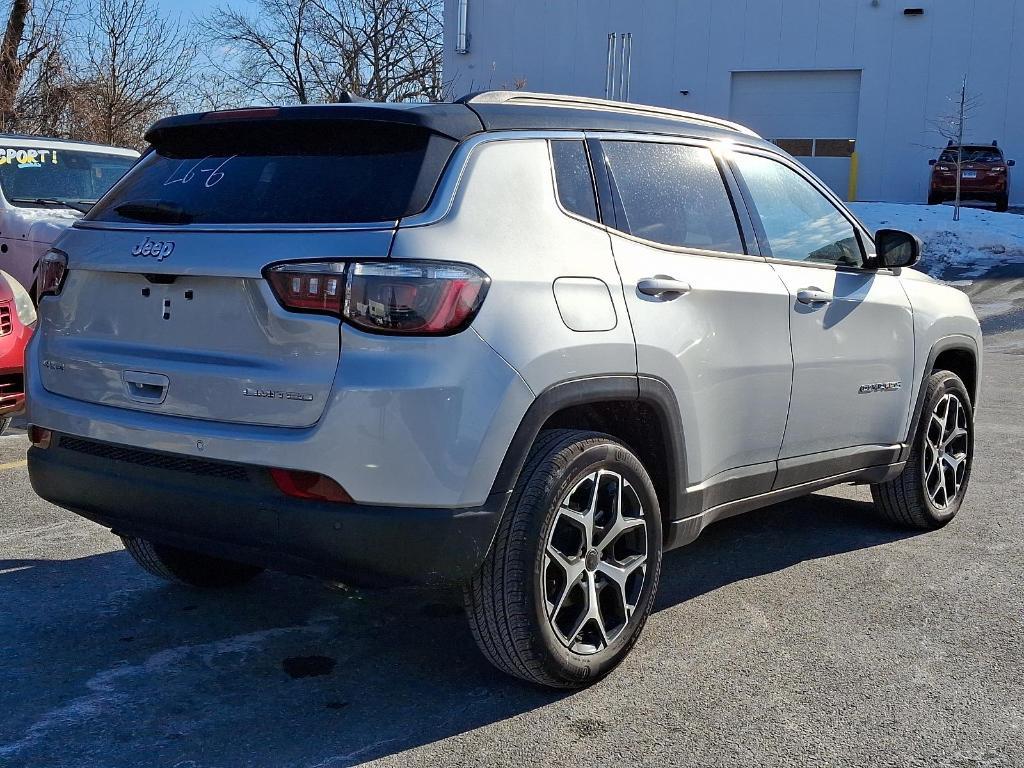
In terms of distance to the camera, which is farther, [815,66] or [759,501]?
[815,66]

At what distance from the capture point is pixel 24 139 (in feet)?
35.5

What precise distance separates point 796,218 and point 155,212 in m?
2.58

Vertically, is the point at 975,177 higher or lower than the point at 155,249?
higher

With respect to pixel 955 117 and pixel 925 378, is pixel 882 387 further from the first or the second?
pixel 955 117

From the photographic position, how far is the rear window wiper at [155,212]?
3.58 m

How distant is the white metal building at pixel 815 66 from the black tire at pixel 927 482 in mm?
31568

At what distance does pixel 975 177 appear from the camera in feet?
99.8

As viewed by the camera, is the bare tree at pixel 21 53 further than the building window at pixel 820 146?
No

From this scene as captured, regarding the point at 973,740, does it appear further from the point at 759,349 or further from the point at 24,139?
the point at 24,139

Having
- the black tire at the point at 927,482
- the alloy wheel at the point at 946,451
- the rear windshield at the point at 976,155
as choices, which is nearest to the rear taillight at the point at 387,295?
the black tire at the point at 927,482

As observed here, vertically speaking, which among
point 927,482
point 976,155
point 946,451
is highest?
point 976,155

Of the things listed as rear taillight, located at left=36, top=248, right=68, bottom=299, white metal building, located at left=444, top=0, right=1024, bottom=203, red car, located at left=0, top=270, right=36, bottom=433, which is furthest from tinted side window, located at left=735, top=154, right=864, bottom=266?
white metal building, located at left=444, top=0, right=1024, bottom=203

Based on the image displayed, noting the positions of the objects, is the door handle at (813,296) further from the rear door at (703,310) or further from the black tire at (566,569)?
the black tire at (566,569)

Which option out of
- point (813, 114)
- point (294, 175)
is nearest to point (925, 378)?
point (294, 175)
